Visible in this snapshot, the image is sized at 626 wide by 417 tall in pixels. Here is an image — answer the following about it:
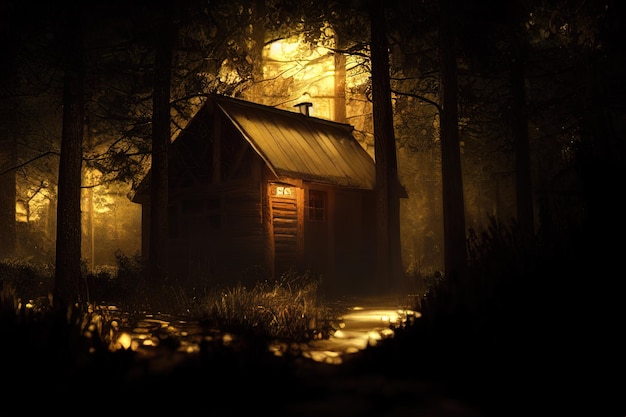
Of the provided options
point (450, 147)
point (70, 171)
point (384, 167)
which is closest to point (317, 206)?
point (384, 167)

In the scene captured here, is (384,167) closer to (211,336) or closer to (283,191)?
(283,191)

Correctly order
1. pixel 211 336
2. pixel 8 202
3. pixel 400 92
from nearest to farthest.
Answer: pixel 211 336, pixel 400 92, pixel 8 202

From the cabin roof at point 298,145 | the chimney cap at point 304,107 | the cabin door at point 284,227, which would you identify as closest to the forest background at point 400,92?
the cabin roof at point 298,145

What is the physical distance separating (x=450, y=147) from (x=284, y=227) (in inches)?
241

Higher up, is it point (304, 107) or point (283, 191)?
point (304, 107)

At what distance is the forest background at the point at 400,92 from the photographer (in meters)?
10.5

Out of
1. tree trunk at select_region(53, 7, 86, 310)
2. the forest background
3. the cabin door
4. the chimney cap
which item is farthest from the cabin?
tree trunk at select_region(53, 7, 86, 310)

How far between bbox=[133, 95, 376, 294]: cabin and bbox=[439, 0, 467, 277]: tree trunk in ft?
13.6

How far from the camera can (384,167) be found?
16484 millimetres

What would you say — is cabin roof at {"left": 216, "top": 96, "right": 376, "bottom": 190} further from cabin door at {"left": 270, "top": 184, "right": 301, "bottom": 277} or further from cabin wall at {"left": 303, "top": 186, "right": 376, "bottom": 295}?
cabin door at {"left": 270, "top": 184, "right": 301, "bottom": 277}

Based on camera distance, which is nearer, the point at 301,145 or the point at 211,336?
the point at 211,336

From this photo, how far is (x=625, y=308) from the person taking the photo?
5281mm

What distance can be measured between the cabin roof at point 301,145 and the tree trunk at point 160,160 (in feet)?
9.39

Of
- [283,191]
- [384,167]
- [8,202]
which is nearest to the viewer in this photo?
[384,167]
